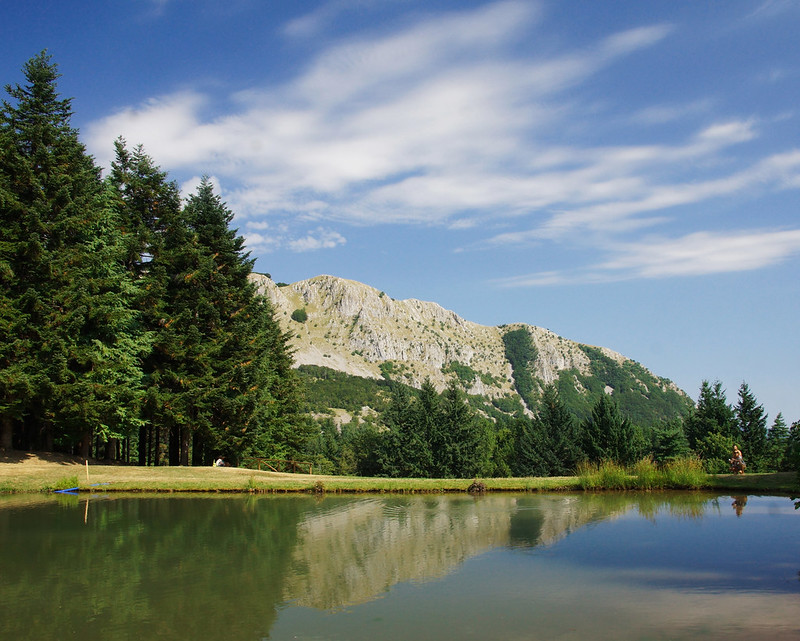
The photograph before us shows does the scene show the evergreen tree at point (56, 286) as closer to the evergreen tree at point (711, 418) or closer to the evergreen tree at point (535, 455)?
the evergreen tree at point (535, 455)

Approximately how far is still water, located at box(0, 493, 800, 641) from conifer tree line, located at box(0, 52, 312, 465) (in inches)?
407

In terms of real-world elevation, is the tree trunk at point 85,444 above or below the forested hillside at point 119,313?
below

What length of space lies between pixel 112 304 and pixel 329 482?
14778 mm

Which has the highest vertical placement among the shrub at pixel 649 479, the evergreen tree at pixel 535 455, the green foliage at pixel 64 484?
the shrub at pixel 649 479

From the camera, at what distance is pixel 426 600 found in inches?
311

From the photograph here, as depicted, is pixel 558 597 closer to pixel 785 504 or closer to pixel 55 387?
pixel 785 504

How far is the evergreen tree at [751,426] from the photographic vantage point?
162ft

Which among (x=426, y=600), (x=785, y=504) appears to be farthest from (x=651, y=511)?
(x=426, y=600)

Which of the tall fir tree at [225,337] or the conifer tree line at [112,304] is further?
the tall fir tree at [225,337]

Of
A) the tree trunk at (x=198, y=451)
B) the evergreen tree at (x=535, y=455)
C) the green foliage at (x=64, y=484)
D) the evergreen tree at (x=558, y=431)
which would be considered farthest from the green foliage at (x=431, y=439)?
the green foliage at (x=64, y=484)

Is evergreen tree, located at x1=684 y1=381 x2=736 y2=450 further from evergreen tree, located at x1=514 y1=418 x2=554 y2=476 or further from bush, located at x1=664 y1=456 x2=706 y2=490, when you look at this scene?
bush, located at x1=664 y1=456 x2=706 y2=490

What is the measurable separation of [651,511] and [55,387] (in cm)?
2239

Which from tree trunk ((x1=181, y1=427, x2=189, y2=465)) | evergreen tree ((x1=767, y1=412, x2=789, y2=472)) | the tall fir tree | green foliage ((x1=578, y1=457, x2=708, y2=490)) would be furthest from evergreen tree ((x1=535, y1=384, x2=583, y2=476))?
tree trunk ((x1=181, y1=427, x2=189, y2=465))

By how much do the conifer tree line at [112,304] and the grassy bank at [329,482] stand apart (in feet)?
10.1
